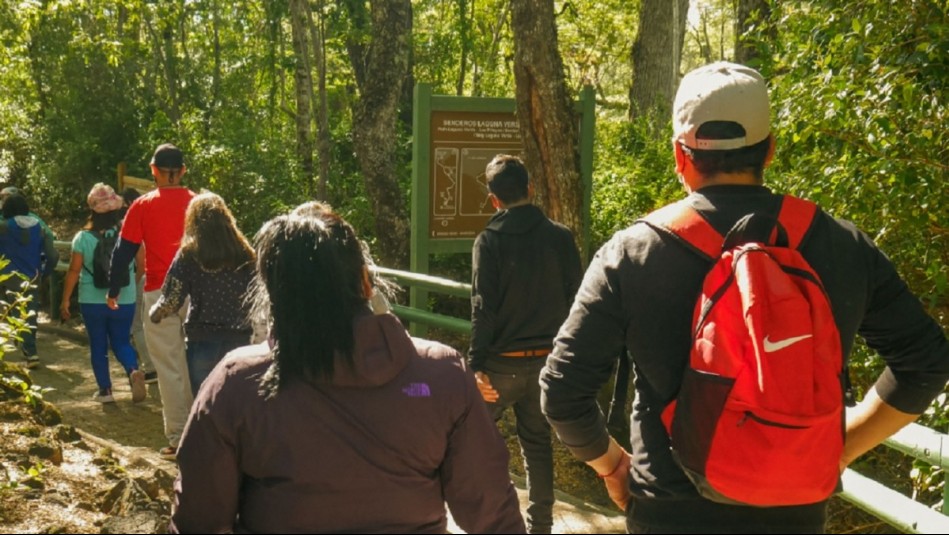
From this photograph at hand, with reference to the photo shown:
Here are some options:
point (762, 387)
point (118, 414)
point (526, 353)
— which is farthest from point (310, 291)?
point (118, 414)

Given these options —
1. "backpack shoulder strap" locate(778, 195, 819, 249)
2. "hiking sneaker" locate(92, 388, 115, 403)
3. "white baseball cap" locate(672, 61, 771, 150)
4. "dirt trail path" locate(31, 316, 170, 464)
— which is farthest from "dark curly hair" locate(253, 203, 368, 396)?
"hiking sneaker" locate(92, 388, 115, 403)

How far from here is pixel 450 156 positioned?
9.52 meters

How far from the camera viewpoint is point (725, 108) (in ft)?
9.18

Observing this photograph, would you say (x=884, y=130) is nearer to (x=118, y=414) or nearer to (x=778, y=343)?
(x=778, y=343)

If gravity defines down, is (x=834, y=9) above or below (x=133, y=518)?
above

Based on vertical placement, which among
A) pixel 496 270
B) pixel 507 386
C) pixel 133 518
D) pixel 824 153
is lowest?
pixel 133 518

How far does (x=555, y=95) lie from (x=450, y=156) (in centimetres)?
98

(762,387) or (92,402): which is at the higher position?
(762,387)

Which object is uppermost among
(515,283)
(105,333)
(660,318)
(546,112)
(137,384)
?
(546,112)

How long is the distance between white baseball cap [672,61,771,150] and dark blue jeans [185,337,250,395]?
15.6 feet

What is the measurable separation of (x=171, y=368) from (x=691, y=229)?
6046 millimetres

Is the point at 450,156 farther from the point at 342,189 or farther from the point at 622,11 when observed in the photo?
the point at 622,11

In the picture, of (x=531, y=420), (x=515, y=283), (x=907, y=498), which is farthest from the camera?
(x=531, y=420)

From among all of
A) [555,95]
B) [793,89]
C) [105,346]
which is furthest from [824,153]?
[105,346]
